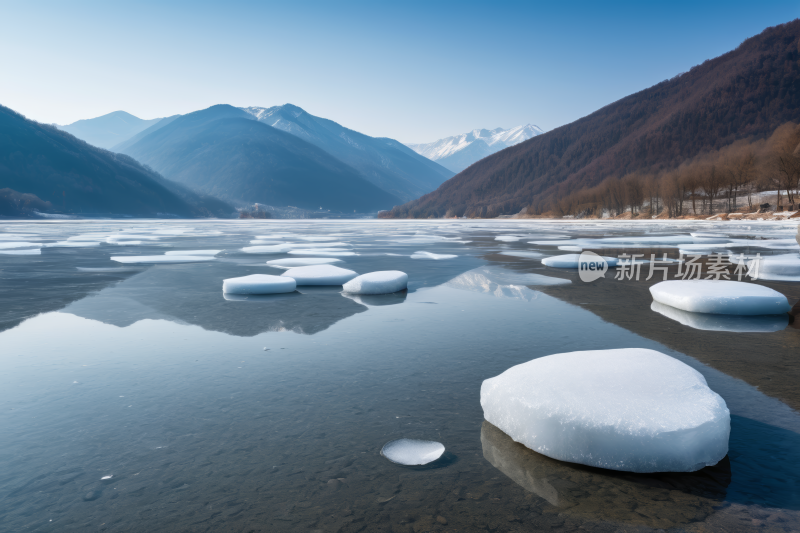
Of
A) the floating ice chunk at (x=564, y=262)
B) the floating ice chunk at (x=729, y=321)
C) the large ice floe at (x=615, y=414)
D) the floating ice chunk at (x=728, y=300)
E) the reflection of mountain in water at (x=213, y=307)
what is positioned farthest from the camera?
the floating ice chunk at (x=564, y=262)

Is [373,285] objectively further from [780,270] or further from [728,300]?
[780,270]

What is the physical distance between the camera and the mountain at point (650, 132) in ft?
387

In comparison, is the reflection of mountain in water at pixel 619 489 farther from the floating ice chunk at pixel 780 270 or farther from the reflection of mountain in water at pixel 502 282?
the floating ice chunk at pixel 780 270

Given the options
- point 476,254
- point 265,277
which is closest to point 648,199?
point 476,254

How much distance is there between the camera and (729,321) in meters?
6.10

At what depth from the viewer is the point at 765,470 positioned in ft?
8.02

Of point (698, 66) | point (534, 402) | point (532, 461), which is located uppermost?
point (698, 66)

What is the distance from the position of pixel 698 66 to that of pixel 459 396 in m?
184

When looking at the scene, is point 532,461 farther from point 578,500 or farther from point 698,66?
point 698,66

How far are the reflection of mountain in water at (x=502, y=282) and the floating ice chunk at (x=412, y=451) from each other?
5051 millimetres

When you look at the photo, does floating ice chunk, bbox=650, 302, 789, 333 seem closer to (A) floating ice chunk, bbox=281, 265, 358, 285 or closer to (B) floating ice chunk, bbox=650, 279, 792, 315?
(B) floating ice chunk, bbox=650, 279, 792, 315

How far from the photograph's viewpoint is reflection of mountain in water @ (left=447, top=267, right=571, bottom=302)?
320 inches

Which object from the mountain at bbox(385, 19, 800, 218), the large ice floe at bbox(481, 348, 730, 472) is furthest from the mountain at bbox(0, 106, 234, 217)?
the large ice floe at bbox(481, 348, 730, 472)

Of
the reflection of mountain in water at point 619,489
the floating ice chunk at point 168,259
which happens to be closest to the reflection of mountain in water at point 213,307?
the reflection of mountain in water at point 619,489
